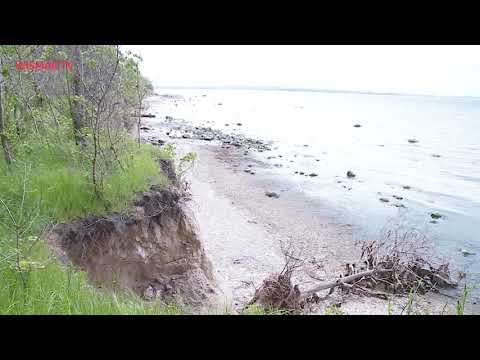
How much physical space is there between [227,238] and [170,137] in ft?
Answer: 63.0

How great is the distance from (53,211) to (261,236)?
8984 mm

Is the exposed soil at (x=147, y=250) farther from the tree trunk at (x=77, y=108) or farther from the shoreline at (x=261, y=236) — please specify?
the tree trunk at (x=77, y=108)

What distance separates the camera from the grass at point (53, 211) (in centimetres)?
353

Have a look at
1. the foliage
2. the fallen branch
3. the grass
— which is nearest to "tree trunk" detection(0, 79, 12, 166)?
the foliage

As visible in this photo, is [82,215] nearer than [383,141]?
Yes

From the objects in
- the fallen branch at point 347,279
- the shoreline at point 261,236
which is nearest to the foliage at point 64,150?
the shoreline at point 261,236

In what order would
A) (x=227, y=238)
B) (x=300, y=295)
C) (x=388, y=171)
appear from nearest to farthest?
1. (x=300, y=295)
2. (x=227, y=238)
3. (x=388, y=171)

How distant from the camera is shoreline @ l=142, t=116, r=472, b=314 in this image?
370 inches

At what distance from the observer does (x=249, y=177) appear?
21.9m

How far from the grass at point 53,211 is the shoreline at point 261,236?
106 inches

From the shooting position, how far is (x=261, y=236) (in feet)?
44.8

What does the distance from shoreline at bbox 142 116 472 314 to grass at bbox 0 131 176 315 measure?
8.87 feet
